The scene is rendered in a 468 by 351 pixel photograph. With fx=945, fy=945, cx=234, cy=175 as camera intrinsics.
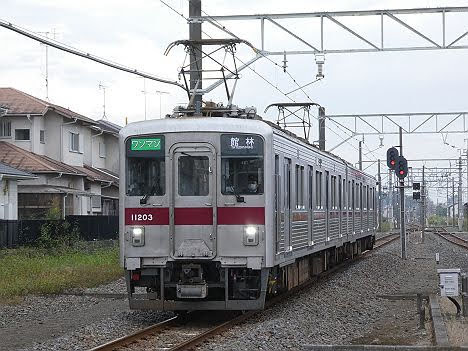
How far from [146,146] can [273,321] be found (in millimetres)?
2980

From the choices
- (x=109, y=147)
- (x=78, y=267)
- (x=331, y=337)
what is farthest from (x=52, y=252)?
(x=109, y=147)

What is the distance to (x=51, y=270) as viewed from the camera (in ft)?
68.9

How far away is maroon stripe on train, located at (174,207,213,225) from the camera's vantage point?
12.9m

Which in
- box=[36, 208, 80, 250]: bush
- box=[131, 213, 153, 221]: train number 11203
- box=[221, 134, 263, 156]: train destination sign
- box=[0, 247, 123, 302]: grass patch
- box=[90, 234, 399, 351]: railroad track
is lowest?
box=[90, 234, 399, 351]: railroad track

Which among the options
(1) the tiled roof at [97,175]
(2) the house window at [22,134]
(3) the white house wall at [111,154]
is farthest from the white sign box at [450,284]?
(3) the white house wall at [111,154]

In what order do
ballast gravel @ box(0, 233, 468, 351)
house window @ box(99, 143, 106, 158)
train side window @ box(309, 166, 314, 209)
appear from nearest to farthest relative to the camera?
ballast gravel @ box(0, 233, 468, 351), train side window @ box(309, 166, 314, 209), house window @ box(99, 143, 106, 158)

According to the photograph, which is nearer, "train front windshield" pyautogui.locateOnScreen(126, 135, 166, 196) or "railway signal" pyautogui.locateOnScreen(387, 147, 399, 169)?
"train front windshield" pyautogui.locateOnScreen(126, 135, 166, 196)

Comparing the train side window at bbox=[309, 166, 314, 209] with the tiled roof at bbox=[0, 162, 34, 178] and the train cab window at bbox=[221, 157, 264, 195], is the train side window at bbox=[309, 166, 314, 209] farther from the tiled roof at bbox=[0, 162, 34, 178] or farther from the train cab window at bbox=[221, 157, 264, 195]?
the tiled roof at bbox=[0, 162, 34, 178]

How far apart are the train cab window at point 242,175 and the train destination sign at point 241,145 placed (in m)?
0.08

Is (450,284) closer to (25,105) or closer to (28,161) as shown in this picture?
(28,161)

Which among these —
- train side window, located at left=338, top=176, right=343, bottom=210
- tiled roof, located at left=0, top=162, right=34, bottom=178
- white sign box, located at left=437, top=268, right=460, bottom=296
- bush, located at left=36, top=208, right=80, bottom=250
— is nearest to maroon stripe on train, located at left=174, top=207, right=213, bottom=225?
white sign box, located at left=437, top=268, right=460, bottom=296

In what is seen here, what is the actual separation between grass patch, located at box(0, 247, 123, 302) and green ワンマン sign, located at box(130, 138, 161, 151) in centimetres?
440

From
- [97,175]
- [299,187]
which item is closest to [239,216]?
[299,187]

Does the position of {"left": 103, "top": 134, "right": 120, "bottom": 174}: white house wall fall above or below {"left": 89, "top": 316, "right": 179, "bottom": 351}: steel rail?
above
